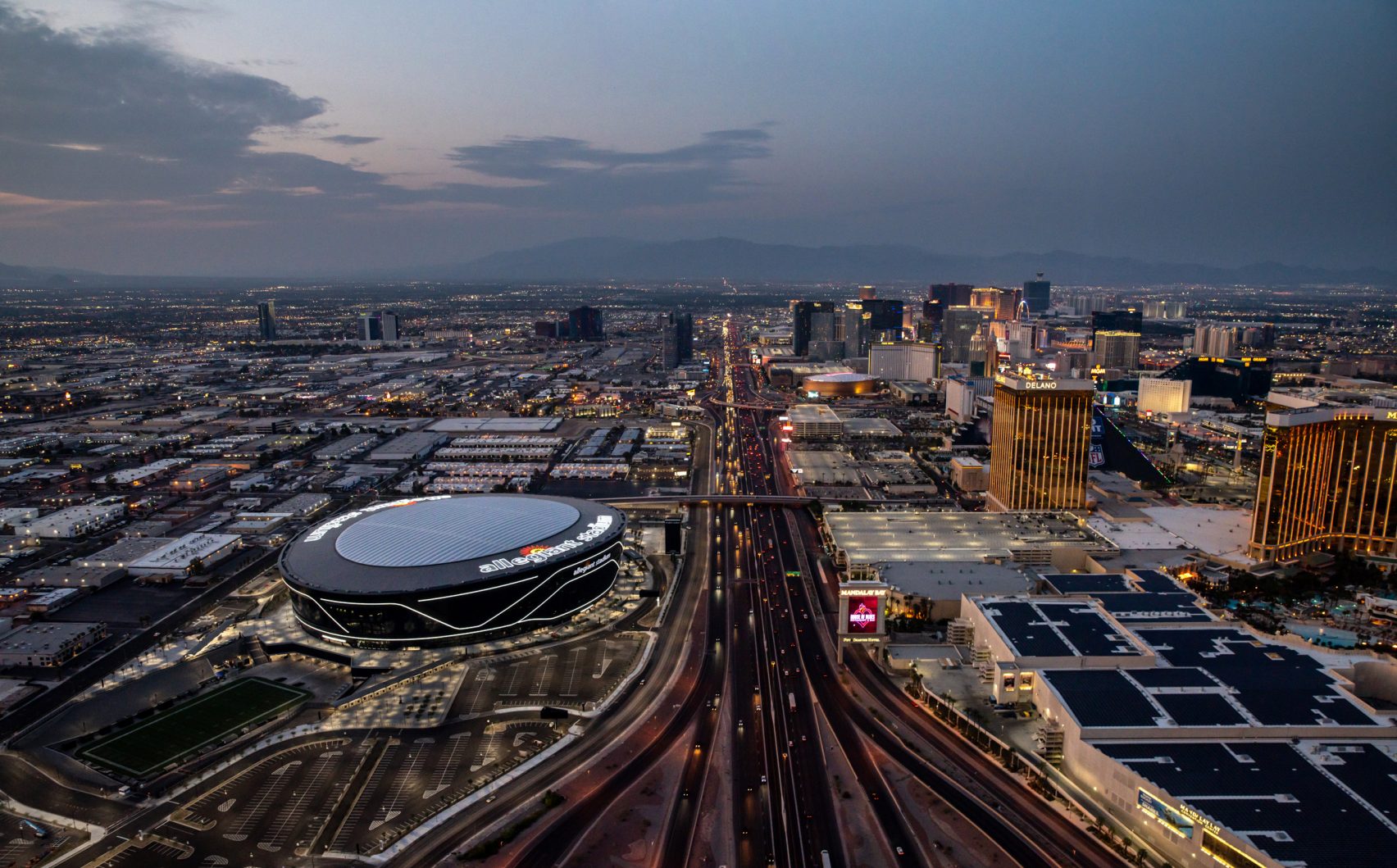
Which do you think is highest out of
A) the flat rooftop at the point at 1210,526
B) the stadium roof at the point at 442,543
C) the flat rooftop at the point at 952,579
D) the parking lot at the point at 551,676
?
the stadium roof at the point at 442,543

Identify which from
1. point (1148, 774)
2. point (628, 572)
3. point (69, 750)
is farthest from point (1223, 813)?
point (69, 750)

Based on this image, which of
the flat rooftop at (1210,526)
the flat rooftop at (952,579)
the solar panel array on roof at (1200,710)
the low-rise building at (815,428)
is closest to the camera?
the solar panel array on roof at (1200,710)

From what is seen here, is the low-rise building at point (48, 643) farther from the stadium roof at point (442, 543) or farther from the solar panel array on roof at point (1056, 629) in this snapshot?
the solar panel array on roof at point (1056, 629)

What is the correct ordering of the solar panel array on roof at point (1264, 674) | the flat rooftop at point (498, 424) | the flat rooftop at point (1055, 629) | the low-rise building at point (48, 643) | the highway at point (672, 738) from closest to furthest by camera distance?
the highway at point (672, 738) < the solar panel array on roof at point (1264, 674) < the flat rooftop at point (1055, 629) < the low-rise building at point (48, 643) < the flat rooftop at point (498, 424)

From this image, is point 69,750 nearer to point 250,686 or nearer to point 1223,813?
point 250,686

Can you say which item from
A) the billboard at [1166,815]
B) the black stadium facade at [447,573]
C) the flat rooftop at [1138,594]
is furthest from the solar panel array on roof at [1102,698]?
the black stadium facade at [447,573]

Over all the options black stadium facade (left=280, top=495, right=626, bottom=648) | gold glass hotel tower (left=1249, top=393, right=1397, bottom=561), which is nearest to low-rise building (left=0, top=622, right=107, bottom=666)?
black stadium facade (left=280, top=495, right=626, bottom=648)
